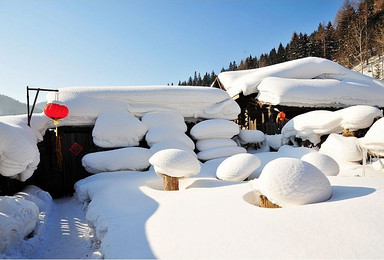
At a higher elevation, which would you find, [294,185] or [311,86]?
[311,86]

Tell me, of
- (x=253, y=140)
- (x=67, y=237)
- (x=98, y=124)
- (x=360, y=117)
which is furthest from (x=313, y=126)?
(x=67, y=237)

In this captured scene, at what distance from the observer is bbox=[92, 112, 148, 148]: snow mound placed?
253 inches

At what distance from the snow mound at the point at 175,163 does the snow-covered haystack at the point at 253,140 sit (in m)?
5.11

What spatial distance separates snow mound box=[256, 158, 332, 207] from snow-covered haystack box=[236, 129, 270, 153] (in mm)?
6224

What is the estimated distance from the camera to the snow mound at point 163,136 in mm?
6672

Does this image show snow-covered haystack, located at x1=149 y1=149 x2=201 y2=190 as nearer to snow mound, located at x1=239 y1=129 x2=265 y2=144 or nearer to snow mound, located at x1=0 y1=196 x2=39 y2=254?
snow mound, located at x1=0 y1=196 x2=39 y2=254

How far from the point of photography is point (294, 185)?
2.37 meters

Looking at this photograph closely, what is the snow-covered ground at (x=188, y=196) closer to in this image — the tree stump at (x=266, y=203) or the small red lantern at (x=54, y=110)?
the tree stump at (x=266, y=203)

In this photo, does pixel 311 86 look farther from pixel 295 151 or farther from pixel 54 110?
pixel 54 110

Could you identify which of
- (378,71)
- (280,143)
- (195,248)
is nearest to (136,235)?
(195,248)

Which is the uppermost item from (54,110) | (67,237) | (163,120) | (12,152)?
(54,110)

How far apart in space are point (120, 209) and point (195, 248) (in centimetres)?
168

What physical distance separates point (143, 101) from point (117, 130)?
148 cm

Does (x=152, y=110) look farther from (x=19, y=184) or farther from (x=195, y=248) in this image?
(x=195, y=248)
